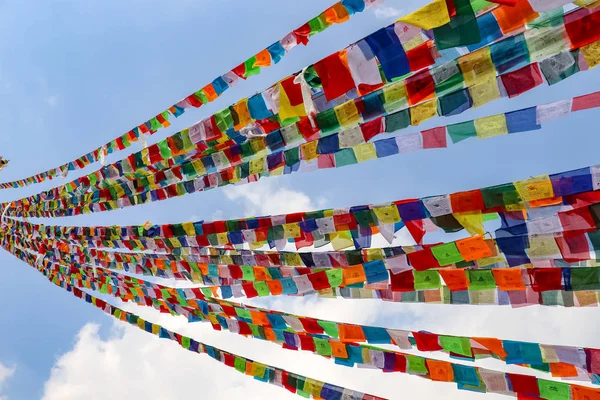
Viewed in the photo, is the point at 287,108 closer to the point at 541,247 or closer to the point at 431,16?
the point at 431,16

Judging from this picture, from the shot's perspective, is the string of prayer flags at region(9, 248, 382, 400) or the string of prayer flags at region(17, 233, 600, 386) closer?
the string of prayer flags at region(17, 233, 600, 386)

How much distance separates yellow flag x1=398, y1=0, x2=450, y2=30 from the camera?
2.97 metres

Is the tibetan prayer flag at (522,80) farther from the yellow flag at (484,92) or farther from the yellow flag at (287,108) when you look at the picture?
the yellow flag at (287,108)

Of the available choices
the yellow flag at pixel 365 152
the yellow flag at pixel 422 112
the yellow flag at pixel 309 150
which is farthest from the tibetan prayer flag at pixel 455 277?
the yellow flag at pixel 309 150

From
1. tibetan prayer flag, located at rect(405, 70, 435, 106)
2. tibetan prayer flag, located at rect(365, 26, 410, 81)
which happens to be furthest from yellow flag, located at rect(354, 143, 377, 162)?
tibetan prayer flag, located at rect(365, 26, 410, 81)

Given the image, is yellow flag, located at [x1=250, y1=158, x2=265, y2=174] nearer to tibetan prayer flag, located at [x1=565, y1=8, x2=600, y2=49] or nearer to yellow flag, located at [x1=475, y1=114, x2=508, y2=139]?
yellow flag, located at [x1=475, y1=114, x2=508, y2=139]

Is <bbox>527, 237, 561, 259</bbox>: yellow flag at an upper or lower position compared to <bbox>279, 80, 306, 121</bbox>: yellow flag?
lower

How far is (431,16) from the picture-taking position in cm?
300

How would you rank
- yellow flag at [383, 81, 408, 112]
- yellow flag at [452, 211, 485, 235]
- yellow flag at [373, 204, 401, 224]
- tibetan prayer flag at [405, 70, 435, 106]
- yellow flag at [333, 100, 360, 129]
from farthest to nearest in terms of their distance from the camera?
yellow flag at [373, 204, 401, 224], yellow flag at [452, 211, 485, 235], yellow flag at [333, 100, 360, 129], yellow flag at [383, 81, 408, 112], tibetan prayer flag at [405, 70, 435, 106]

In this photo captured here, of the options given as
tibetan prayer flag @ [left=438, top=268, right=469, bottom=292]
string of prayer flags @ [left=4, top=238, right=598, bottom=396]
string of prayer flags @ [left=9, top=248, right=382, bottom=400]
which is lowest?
string of prayer flags @ [left=9, top=248, right=382, bottom=400]

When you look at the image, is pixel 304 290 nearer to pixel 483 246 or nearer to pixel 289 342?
pixel 289 342

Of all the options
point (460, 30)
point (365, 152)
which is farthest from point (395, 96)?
point (365, 152)

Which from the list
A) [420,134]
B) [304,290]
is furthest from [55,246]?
[420,134]

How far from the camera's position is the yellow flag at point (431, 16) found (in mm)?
2967
